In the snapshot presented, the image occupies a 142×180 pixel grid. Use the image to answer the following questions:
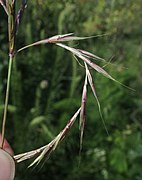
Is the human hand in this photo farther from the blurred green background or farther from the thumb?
the blurred green background

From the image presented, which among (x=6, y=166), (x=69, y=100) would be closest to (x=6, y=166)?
(x=6, y=166)

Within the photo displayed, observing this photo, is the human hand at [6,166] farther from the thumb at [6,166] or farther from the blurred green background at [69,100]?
the blurred green background at [69,100]

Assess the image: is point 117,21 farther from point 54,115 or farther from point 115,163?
point 115,163

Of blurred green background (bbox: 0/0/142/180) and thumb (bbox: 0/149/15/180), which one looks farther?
blurred green background (bbox: 0/0/142/180)

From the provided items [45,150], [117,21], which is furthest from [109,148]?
[45,150]

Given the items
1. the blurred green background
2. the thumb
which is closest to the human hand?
the thumb
